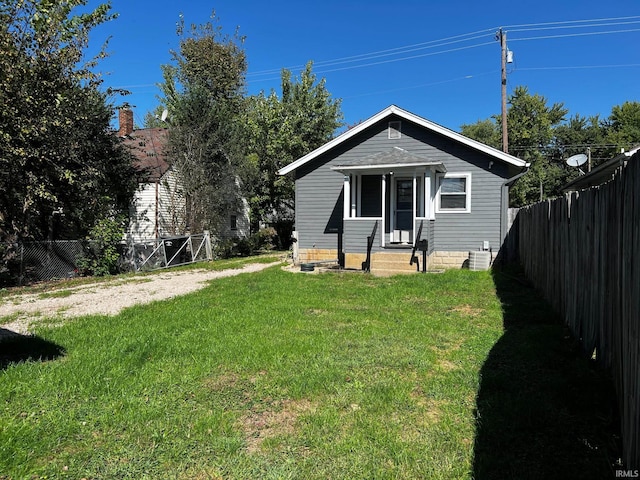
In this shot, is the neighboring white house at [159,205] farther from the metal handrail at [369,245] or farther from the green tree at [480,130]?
the green tree at [480,130]

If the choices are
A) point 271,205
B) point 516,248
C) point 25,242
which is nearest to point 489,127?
point 271,205

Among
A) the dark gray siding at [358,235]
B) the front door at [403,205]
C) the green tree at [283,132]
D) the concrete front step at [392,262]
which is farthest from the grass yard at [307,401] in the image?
the green tree at [283,132]

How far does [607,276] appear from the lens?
3.43 meters

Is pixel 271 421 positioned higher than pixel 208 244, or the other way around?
pixel 208 244

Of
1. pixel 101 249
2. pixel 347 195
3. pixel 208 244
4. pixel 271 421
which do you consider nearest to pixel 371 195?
pixel 347 195

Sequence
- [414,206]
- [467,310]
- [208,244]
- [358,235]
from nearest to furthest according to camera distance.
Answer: [467,310]
[414,206]
[358,235]
[208,244]

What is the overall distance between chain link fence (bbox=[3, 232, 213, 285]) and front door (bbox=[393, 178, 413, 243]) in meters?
7.33

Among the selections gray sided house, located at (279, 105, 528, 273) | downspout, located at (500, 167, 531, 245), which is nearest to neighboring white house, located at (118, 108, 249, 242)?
gray sided house, located at (279, 105, 528, 273)

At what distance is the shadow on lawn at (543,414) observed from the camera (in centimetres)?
252

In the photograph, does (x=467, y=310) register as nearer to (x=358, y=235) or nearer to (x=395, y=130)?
(x=358, y=235)

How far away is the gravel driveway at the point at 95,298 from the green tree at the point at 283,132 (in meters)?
10.3

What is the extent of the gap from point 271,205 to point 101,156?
1026 cm

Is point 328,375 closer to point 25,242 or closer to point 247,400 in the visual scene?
point 247,400

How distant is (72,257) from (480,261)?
11.7 metres
